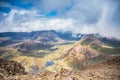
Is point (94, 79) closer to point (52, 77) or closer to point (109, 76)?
point (109, 76)

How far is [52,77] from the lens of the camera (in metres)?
198

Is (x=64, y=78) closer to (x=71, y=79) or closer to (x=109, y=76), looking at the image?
(x=71, y=79)

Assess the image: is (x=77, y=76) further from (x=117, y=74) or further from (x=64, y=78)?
(x=117, y=74)

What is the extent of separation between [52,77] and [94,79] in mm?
37992

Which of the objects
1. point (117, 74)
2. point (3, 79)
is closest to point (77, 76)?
point (117, 74)

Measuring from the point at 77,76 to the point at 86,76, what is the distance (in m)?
8.30

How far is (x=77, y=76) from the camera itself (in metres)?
199

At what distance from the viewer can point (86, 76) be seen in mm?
199375

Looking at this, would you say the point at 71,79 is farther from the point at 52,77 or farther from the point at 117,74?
the point at 117,74

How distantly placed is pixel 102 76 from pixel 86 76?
1473cm

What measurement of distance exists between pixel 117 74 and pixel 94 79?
68.1 ft

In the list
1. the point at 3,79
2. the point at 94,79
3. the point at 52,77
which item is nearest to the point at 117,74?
the point at 94,79

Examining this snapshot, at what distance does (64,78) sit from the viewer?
19350cm

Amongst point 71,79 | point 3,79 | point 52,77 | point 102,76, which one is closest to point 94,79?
point 102,76
